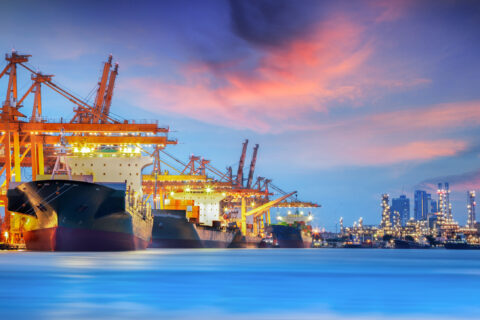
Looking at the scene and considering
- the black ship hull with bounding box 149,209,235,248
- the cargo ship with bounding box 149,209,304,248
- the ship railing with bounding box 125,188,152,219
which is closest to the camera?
the ship railing with bounding box 125,188,152,219

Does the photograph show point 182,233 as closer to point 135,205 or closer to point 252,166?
point 135,205

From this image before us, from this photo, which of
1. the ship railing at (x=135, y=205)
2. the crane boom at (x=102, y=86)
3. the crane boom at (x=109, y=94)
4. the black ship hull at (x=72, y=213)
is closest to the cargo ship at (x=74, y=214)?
the black ship hull at (x=72, y=213)

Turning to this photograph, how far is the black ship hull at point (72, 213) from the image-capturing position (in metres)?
39.0

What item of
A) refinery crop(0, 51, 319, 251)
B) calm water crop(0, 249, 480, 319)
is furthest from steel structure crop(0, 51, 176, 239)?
calm water crop(0, 249, 480, 319)

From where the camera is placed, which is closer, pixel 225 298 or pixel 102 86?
pixel 225 298

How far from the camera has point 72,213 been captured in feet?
130

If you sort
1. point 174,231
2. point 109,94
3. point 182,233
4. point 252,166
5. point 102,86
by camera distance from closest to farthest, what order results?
point 174,231 < point 182,233 < point 102,86 < point 109,94 < point 252,166

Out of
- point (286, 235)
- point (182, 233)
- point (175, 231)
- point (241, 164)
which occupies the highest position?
point (241, 164)

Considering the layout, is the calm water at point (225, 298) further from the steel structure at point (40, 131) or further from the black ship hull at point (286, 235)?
the black ship hull at point (286, 235)

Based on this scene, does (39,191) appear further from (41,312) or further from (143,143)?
(41,312)

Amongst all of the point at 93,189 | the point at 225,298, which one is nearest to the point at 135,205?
the point at 93,189

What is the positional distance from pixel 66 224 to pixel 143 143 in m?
19.6

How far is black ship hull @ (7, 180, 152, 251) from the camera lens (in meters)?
39.0

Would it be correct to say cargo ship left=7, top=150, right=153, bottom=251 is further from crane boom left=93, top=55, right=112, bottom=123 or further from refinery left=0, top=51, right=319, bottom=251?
crane boom left=93, top=55, right=112, bottom=123
